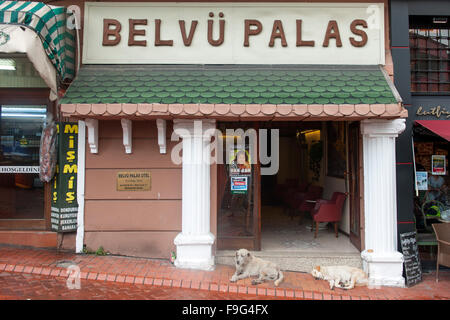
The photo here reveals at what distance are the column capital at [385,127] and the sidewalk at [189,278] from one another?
236 centimetres

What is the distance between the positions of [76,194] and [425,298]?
18.4 feet

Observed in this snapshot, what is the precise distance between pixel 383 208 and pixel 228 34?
12.6 ft

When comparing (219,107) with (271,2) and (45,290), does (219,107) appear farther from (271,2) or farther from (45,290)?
(45,290)

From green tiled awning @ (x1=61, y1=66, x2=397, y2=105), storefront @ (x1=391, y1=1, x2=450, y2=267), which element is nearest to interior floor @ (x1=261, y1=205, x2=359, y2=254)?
storefront @ (x1=391, y1=1, x2=450, y2=267)

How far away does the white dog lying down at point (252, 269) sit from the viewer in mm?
4945

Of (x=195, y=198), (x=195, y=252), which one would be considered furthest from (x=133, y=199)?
(x=195, y=252)

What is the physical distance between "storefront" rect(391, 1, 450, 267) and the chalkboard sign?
0.24 metres

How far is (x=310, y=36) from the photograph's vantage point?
5.85 meters

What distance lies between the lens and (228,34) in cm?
584

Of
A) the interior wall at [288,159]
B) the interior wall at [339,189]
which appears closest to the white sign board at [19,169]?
the interior wall at [339,189]

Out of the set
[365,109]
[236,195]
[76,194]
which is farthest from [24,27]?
[365,109]

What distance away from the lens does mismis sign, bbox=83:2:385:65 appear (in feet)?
19.1

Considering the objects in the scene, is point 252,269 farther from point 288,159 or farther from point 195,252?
point 288,159

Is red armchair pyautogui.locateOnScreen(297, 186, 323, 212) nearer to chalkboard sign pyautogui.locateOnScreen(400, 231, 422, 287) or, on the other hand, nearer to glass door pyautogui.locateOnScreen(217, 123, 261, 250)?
glass door pyautogui.locateOnScreen(217, 123, 261, 250)
